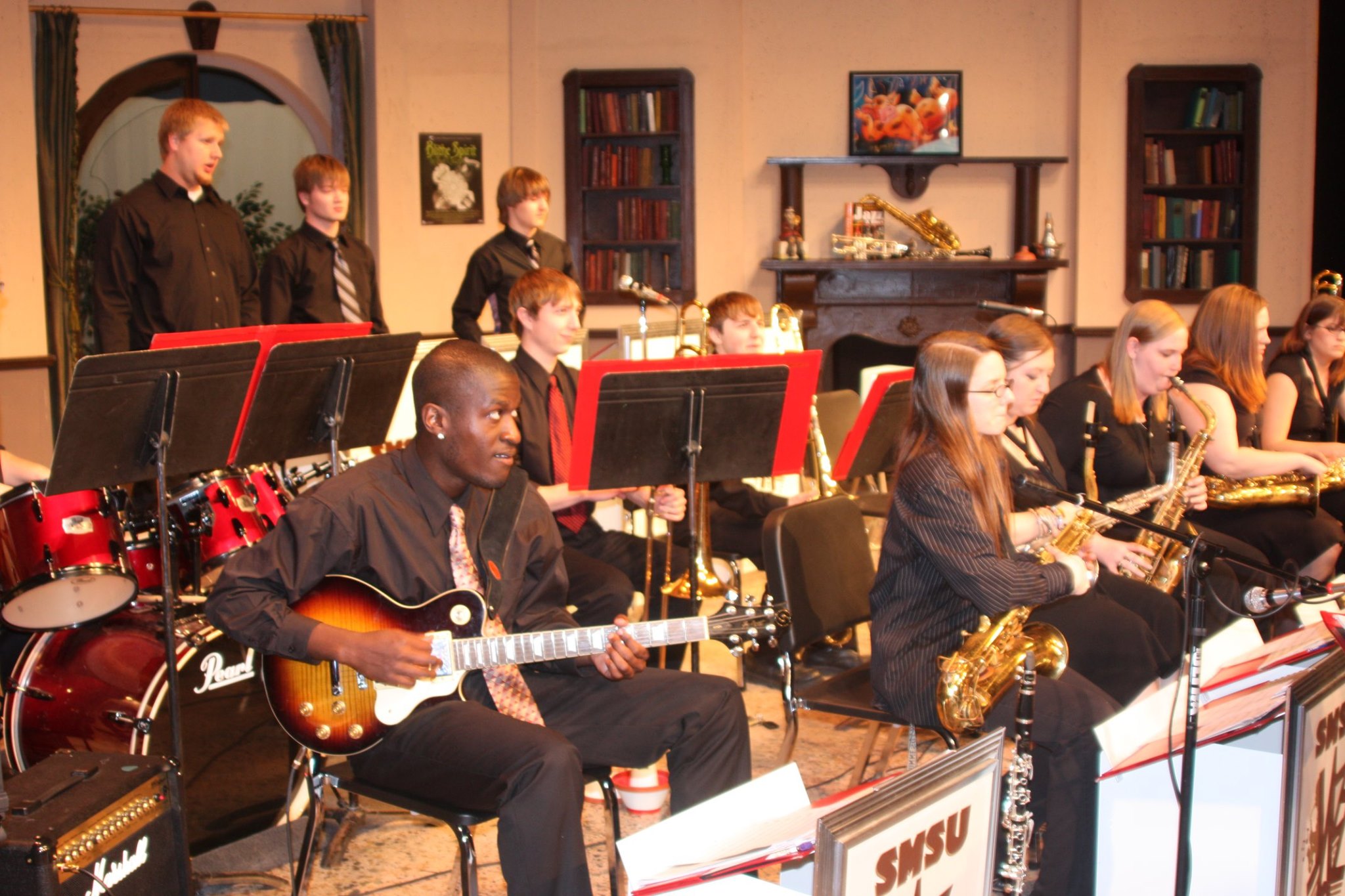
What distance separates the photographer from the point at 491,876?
3.18 metres

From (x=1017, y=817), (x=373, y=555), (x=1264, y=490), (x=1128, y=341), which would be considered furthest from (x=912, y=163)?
(x=373, y=555)

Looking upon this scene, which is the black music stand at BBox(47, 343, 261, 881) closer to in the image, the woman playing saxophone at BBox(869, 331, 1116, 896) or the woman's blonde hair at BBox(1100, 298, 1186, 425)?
the woman playing saxophone at BBox(869, 331, 1116, 896)

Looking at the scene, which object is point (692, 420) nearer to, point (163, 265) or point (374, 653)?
point (374, 653)

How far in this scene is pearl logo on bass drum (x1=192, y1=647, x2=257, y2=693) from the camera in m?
3.03

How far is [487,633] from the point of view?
2.61 meters

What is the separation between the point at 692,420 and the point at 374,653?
109 cm

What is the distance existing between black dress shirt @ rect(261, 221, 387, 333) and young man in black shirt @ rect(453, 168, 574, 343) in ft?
1.27

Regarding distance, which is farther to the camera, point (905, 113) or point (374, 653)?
point (905, 113)

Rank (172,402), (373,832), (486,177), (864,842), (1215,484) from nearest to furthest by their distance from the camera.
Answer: (864,842), (172,402), (373,832), (1215,484), (486,177)

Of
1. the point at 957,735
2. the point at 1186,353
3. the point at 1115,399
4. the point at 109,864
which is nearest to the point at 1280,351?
the point at 1186,353

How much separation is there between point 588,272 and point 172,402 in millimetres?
6333

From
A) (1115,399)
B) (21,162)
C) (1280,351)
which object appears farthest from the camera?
(21,162)

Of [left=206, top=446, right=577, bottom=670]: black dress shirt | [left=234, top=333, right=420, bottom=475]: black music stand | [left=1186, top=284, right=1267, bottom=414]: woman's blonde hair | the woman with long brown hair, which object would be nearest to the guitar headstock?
[left=206, top=446, right=577, bottom=670]: black dress shirt

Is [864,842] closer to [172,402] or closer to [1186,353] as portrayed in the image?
[172,402]
